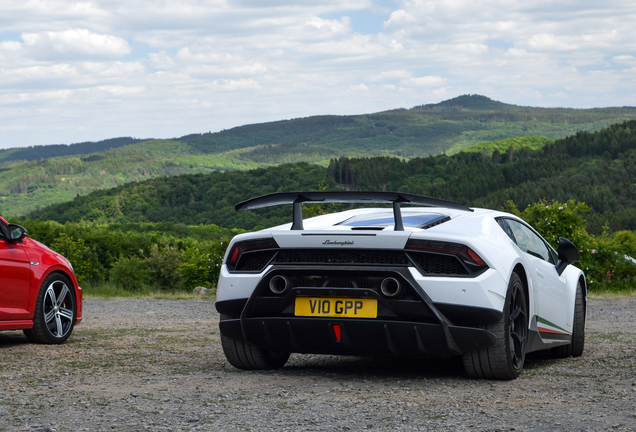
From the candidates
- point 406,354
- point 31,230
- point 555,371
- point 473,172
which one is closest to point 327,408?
point 406,354

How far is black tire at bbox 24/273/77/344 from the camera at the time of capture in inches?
290

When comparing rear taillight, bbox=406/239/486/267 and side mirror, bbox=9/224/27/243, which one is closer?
rear taillight, bbox=406/239/486/267

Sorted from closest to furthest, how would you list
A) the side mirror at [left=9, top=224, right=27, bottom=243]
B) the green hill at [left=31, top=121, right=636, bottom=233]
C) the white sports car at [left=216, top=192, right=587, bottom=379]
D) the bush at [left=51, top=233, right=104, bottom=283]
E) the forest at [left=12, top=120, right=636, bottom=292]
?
1. the white sports car at [left=216, top=192, right=587, bottom=379]
2. the side mirror at [left=9, top=224, right=27, bottom=243]
3. the bush at [left=51, top=233, right=104, bottom=283]
4. the forest at [left=12, top=120, right=636, bottom=292]
5. the green hill at [left=31, top=121, right=636, bottom=233]

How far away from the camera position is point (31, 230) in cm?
3928

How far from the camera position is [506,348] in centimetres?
515

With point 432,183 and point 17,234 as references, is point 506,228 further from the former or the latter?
point 432,183

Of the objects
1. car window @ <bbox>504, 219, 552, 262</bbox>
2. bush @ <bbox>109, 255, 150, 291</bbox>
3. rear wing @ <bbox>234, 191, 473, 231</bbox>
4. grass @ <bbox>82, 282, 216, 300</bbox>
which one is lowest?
bush @ <bbox>109, 255, 150, 291</bbox>

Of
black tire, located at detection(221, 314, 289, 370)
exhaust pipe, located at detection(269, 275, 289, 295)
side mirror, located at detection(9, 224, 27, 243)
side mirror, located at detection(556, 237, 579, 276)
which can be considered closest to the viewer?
exhaust pipe, located at detection(269, 275, 289, 295)

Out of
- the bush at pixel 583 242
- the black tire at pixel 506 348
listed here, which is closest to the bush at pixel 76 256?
the bush at pixel 583 242

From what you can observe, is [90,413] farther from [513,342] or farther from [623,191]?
[623,191]

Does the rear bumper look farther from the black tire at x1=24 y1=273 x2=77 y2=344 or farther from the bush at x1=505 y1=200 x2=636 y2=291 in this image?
the bush at x1=505 y1=200 x2=636 y2=291

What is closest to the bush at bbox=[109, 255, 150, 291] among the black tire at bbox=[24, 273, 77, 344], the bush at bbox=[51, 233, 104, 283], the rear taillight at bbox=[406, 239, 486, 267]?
the bush at bbox=[51, 233, 104, 283]

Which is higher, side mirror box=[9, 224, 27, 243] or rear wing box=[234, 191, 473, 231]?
rear wing box=[234, 191, 473, 231]

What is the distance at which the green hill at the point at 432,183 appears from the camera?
128000 millimetres
